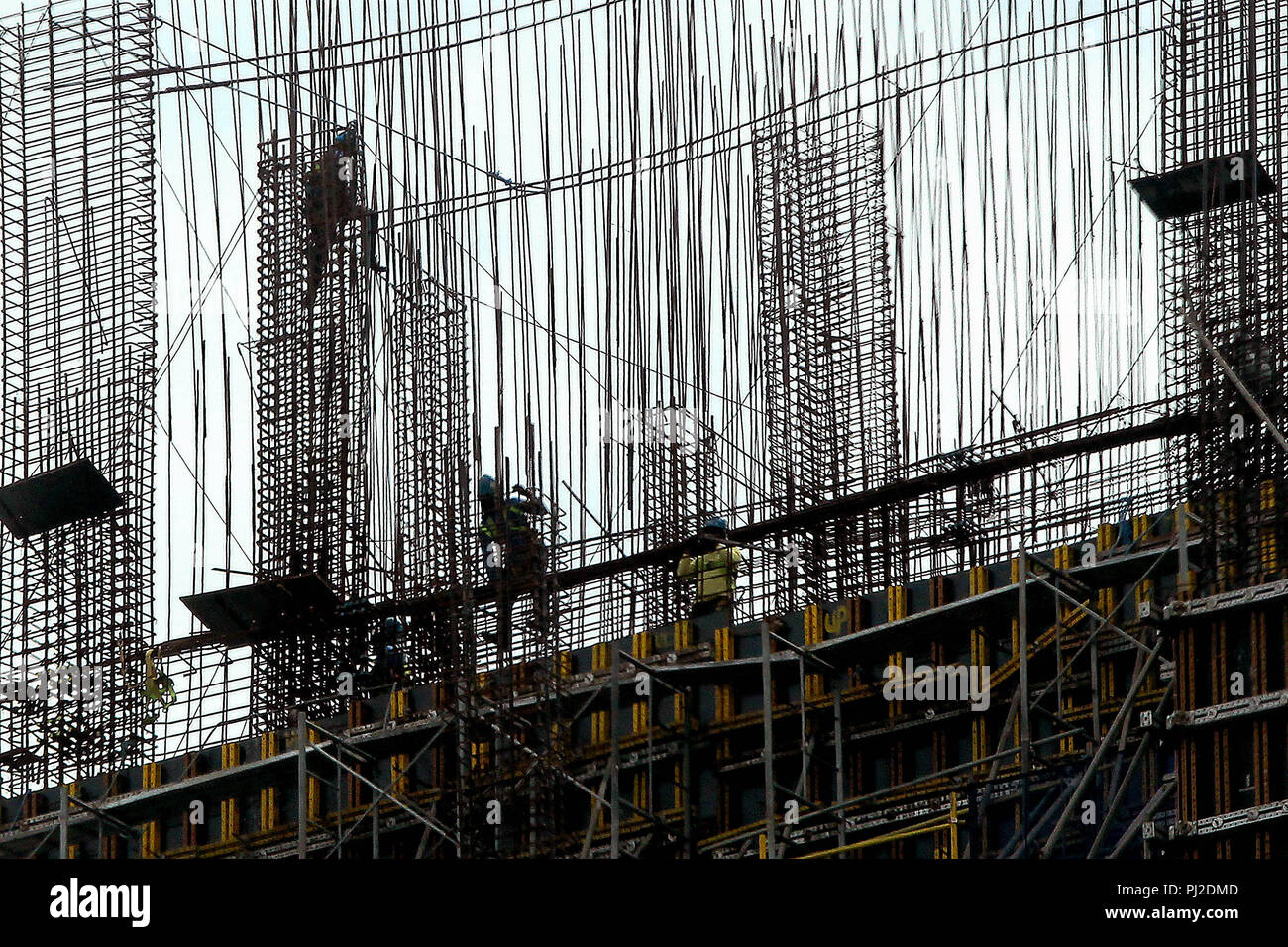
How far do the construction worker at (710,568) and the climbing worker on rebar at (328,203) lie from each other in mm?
13271

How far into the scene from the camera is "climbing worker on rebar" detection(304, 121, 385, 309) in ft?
181

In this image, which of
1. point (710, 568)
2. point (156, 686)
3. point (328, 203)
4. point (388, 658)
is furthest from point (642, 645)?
point (328, 203)

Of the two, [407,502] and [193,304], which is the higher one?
[193,304]

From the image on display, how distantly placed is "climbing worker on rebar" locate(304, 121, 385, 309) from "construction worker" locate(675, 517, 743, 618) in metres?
13.3

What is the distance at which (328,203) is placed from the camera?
55156 millimetres

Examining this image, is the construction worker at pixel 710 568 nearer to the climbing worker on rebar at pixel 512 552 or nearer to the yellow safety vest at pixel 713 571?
the yellow safety vest at pixel 713 571

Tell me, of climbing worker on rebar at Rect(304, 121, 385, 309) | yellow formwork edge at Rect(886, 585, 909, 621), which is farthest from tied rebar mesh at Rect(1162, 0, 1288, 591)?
climbing worker on rebar at Rect(304, 121, 385, 309)

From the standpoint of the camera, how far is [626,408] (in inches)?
1786

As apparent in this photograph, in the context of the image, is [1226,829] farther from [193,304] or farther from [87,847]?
[193,304]

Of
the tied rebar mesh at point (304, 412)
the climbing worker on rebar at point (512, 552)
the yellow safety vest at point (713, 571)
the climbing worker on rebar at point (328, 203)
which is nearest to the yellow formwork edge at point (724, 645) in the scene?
the yellow safety vest at point (713, 571)

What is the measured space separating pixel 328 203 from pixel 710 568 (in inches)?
604

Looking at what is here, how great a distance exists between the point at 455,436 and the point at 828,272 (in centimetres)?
1049
